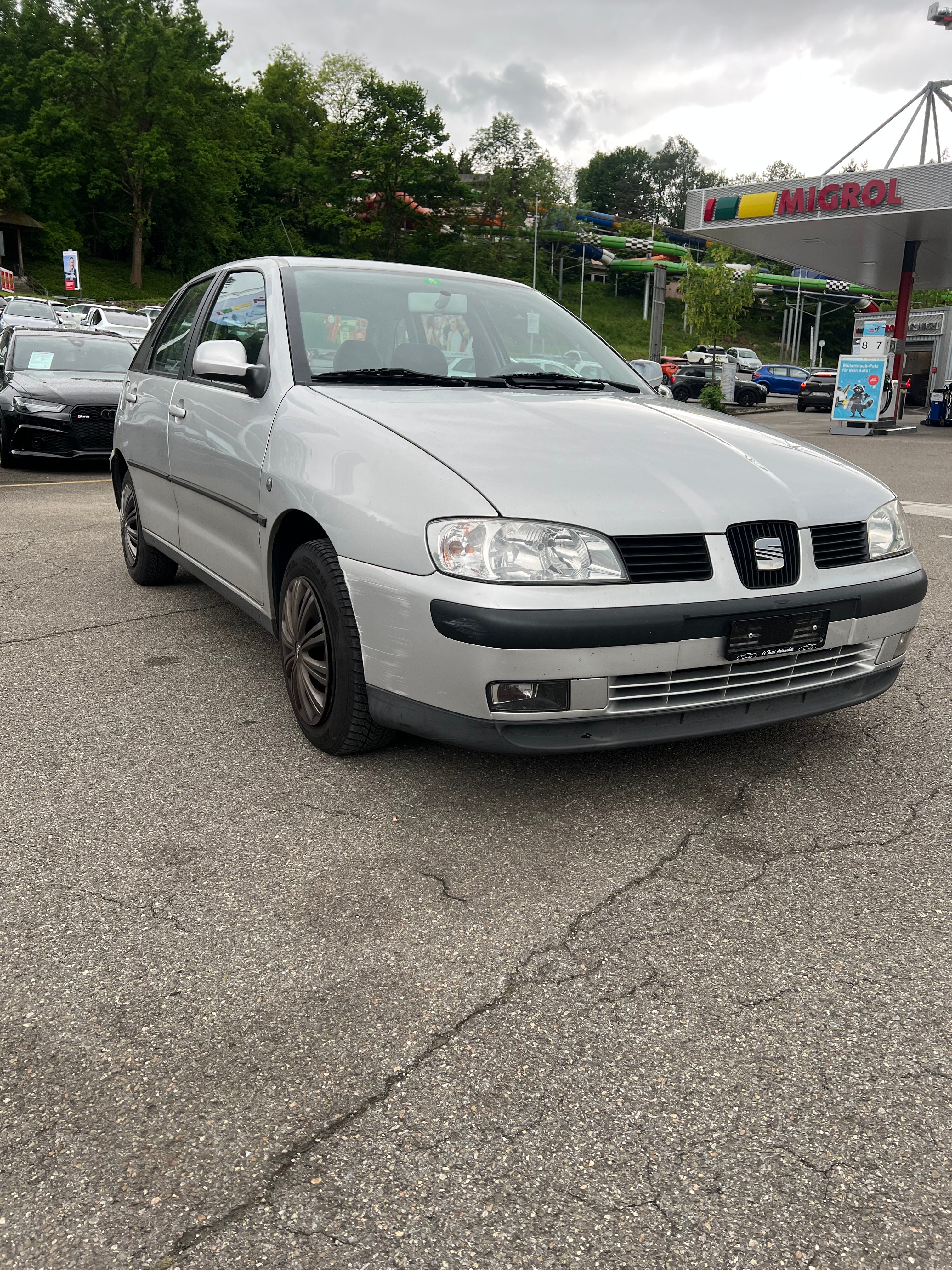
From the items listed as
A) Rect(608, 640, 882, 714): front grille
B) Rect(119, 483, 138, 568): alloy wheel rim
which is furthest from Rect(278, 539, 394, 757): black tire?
Rect(119, 483, 138, 568): alloy wheel rim

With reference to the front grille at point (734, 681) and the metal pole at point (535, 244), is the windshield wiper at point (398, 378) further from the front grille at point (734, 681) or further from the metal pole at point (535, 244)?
the metal pole at point (535, 244)

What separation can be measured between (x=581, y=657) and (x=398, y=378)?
1520 mm

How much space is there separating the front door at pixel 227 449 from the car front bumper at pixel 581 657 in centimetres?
87

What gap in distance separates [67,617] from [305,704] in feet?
7.61

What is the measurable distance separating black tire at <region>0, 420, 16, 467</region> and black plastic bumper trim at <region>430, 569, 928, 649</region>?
9862 mm

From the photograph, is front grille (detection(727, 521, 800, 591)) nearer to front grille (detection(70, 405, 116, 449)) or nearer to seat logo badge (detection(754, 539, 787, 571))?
seat logo badge (detection(754, 539, 787, 571))

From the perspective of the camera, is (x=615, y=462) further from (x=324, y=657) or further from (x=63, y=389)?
Answer: (x=63, y=389)

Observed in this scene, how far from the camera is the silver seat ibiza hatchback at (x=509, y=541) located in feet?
8.85

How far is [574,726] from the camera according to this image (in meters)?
2.79

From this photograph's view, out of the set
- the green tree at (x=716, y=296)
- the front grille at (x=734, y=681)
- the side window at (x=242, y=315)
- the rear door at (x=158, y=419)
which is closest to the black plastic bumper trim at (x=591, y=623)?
the front grille at (x=734, y=681)

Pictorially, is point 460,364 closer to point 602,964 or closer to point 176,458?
point 176,458

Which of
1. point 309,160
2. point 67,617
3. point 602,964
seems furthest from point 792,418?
point 309,160

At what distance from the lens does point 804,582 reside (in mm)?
3010

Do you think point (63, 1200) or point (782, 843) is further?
point (782, 843)
